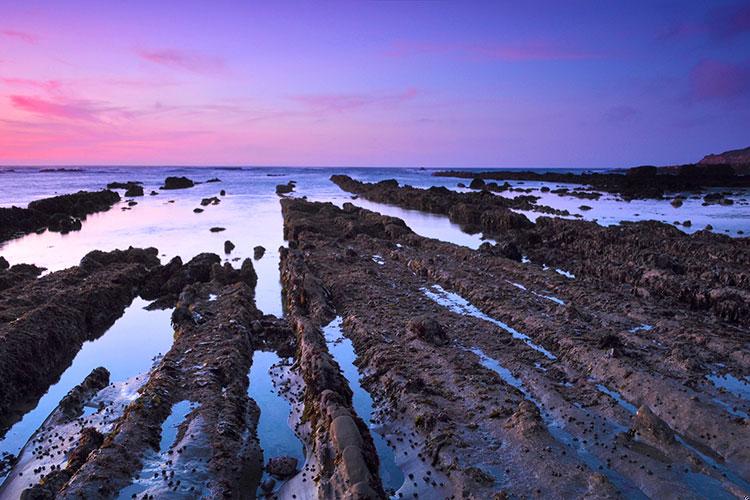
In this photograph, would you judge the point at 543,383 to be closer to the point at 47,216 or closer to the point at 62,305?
the point at 62,305

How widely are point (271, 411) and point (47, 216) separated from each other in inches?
1701

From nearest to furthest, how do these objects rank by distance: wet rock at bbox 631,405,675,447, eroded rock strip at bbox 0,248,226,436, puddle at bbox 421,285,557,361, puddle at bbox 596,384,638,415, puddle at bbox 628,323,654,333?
wet rock at bbox 631,405,675,447, puddle at bbox 596,384,638,415, eroded rock strip at bbox 0,248,226,436, puddle at bbox 421,285,557,361, puddle at bbox 628,323,654,333

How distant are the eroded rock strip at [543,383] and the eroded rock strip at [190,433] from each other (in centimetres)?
352

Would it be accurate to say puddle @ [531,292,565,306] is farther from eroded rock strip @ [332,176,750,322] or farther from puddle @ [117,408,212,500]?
puddle @ [117,408,212,500]

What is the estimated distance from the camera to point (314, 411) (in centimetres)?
1073

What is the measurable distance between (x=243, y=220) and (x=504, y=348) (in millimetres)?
36705

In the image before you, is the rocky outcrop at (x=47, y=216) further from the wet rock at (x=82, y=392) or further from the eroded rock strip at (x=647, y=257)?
the eroded rock strip at (x=647, y=257)

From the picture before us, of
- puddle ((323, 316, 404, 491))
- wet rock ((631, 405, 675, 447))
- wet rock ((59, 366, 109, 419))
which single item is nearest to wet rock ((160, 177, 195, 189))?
puddle ((323, 316, 404, 491))

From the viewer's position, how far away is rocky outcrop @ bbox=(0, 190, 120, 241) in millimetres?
39062

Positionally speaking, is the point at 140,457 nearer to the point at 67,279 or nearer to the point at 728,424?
the point at 728,424

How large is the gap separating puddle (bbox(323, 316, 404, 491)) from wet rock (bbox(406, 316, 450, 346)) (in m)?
2.08

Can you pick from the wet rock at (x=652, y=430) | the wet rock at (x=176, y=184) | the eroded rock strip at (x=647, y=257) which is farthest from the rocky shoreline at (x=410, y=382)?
the wet rock at (x=176, y=184)

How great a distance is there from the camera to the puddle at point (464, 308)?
14602 mm

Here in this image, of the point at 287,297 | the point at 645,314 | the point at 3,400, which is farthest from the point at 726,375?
the point at 3,400
